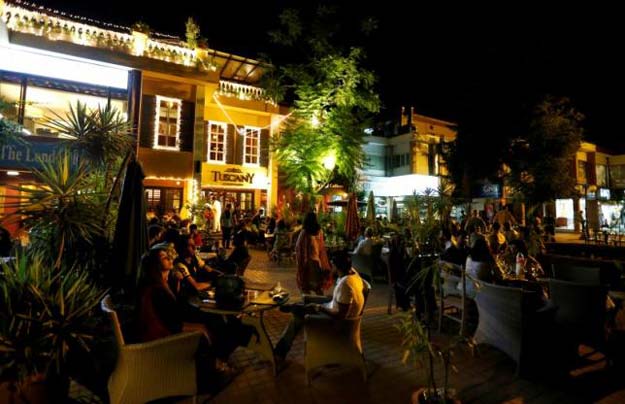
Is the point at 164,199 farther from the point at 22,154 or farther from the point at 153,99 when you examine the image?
the point at 22,154

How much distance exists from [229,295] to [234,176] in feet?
47.0

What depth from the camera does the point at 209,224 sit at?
14.0 metres

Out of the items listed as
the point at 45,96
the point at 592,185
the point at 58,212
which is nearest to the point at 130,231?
the point at 58,212

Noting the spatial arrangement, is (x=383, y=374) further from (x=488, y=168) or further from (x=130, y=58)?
(x=488, y=168)

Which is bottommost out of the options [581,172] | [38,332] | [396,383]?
[396,383]

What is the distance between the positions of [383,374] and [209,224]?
11368 mm

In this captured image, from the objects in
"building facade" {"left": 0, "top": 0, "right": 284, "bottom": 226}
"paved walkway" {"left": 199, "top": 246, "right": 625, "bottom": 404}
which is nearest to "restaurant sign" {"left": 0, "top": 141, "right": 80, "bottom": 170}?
"building facade" {"left": 0, "top": 0, "right": 284, "bottom": 226}

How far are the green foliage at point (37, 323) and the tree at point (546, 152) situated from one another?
2374cm

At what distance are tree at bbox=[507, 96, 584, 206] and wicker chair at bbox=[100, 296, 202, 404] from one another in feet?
76.1

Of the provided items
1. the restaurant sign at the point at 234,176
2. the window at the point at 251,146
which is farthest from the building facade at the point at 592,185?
the window at the point at 251,146

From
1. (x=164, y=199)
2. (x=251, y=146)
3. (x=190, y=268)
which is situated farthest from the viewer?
(x=251, y=146)

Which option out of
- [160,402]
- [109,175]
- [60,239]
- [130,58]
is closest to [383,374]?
[160,402]

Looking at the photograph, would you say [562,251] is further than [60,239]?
Yes

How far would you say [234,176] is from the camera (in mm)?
17375
